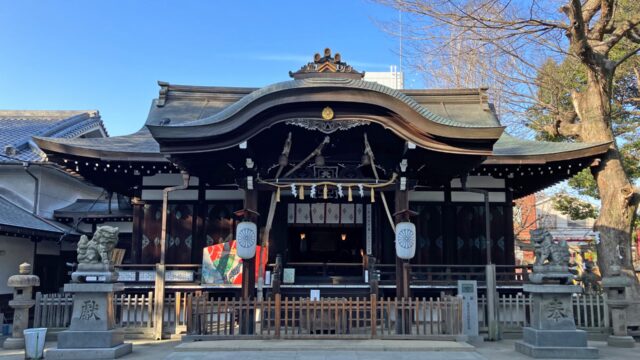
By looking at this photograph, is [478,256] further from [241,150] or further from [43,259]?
[43,259]

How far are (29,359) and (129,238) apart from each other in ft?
27.9

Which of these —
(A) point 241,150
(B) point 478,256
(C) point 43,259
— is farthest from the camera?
(C) point 43,259

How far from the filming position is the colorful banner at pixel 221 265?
12.0 m

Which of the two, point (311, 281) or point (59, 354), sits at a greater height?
point (311, 281)

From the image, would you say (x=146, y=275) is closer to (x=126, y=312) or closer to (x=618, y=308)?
(x=126, y=312)

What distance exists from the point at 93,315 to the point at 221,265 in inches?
147

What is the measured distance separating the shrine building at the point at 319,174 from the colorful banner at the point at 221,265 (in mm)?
35

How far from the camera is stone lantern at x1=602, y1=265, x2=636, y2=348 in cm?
1023

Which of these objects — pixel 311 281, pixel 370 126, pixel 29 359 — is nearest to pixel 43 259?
pixel 29 359

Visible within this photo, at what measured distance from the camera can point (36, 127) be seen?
68.5 ft

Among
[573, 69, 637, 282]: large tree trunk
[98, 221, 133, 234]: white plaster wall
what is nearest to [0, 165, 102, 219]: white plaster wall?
[98, 221, 133, 234]: white plaster wall

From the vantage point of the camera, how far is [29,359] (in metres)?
8.56

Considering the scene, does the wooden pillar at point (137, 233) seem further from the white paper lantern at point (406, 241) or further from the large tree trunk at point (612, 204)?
the large tree trunk at point (612, 204)

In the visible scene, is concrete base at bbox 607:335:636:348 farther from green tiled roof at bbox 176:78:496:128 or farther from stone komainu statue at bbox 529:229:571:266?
green tiled roof at bbox 176:78:496:128
